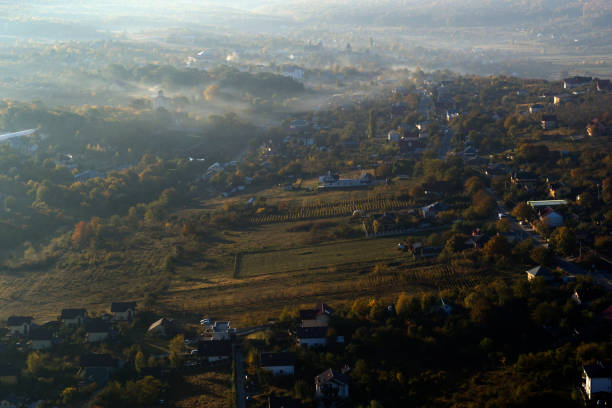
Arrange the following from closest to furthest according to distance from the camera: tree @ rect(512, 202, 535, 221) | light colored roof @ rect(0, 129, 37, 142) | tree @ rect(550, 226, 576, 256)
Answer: tree @ rect(550, 226, 576, 256) < tree @ rect(512, 202, 535, 221) < light colored roof @ rect(0, 129, 37, 142)

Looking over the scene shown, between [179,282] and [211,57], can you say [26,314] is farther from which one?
[211,57]

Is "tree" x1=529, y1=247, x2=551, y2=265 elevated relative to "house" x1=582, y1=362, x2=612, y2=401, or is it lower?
elevated

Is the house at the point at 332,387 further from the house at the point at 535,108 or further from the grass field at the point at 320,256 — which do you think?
the house at the point at 535,108

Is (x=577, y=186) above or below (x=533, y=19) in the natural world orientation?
below


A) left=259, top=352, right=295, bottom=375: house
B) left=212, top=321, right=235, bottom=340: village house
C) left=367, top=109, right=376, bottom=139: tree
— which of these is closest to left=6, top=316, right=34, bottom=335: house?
Result: left=212, top=321, right=235, bottom=340: village house

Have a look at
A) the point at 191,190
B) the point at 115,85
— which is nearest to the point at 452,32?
the point at 115,85

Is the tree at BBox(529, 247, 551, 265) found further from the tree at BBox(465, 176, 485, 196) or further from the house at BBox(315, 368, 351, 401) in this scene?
the house at BBox(315, 368, 351, 401)
